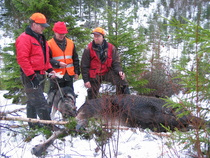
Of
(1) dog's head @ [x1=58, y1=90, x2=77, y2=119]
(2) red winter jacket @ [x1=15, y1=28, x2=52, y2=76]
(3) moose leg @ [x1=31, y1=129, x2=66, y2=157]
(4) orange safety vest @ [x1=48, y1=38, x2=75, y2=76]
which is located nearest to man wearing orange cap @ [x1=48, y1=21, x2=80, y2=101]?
(4) orange safety vest @ [x1=48, y1=38, x2=75, y2=76]

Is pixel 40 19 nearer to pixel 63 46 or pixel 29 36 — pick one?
pixel 29 36

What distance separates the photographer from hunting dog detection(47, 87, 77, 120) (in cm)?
356

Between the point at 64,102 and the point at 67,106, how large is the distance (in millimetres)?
115

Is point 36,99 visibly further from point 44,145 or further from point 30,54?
point 44,145

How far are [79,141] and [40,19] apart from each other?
7.52 feet

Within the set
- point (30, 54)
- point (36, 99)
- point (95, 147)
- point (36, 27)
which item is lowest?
point (95, 147)

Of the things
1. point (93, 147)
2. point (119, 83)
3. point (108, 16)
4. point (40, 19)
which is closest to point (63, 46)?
point (40, 19)

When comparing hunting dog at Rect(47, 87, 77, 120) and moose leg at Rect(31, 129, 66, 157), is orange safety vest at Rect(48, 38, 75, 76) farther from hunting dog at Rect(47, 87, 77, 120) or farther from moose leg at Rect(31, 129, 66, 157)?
moose leg at Rect(31, 129, 66, 157)

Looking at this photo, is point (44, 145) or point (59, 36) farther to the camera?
point (59, 36)

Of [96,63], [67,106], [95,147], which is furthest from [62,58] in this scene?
[95,147]

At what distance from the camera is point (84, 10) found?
28641 millimetres

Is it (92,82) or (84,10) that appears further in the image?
(84,10)

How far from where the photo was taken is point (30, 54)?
11.1ft

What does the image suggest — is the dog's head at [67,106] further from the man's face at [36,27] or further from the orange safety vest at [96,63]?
the man's face at [36,27]
